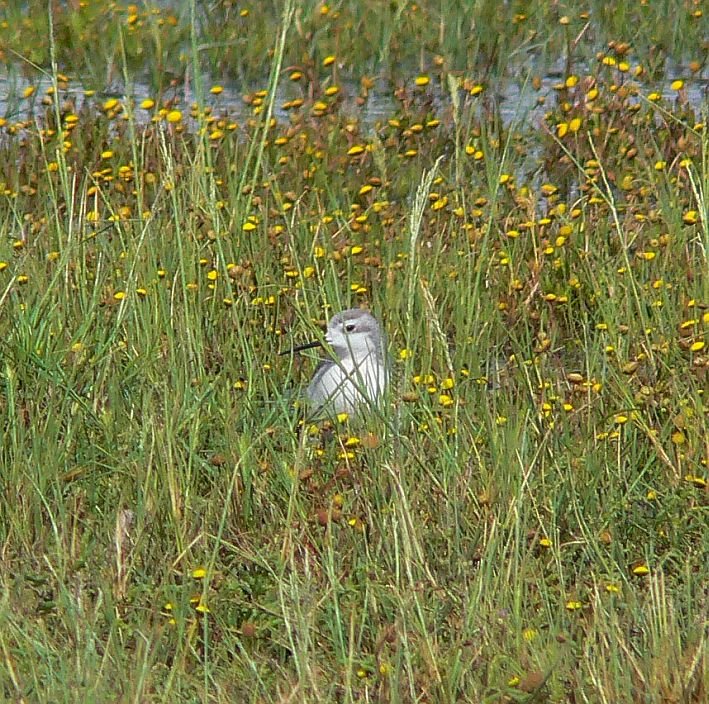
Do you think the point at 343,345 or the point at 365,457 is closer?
the point at 365,457

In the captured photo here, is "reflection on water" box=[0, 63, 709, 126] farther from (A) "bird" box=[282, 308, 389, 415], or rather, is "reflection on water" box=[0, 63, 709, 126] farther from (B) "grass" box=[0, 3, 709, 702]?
(A) "bird" box=[282, 308, 389, 415]

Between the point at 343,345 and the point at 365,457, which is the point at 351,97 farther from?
the point at 365,457

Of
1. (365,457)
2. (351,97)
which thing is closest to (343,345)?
(365,457)

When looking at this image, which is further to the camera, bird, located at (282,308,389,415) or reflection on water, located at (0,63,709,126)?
reflection on water, located at (0,63,709,126)

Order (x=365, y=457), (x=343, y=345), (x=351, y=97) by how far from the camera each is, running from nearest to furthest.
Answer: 1. (x=365, y=457)
2. (x=343, y=345)
3. (x=351, y=97)

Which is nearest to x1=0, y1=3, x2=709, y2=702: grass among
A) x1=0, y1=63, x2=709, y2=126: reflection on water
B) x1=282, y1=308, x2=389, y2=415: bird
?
x1=282, y1=308, x2=389, y2=415: bird

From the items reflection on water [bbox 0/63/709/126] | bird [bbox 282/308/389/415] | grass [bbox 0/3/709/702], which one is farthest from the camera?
reflection on water [bbox 0/63/709/126]

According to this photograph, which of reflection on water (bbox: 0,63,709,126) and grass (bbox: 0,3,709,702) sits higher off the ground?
grass (bbox: 0,3,709,702)

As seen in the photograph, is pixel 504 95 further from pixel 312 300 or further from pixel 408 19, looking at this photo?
pixel 312 300

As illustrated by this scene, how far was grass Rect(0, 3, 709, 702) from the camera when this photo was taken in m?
3.23

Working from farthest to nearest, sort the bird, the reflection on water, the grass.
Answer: the reflection on water
the bird
the grass

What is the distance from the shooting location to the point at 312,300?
5344mm

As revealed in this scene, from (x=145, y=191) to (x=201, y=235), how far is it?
1314 mm

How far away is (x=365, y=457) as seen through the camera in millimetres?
4016
